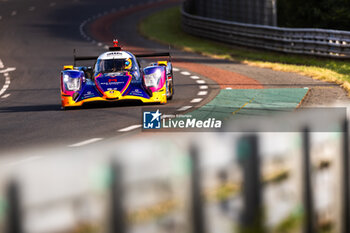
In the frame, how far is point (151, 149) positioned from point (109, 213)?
0.45 metres

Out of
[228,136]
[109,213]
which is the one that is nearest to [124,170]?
[109,213]

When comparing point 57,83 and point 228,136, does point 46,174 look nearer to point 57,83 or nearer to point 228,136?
point 228,136

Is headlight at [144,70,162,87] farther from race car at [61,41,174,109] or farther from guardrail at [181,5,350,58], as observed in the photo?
guardrail at [181,5,350,58]

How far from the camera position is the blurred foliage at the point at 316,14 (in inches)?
1415

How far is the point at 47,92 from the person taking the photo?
2184 centimetres

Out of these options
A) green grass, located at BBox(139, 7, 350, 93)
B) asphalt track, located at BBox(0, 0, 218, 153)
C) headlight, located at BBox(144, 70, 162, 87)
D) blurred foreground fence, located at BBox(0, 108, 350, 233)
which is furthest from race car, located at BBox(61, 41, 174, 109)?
blurred foreground fence, located at BBox(0, 108, 350, 233)

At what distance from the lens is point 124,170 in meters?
4.14

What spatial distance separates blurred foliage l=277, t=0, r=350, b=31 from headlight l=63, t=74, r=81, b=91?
20837 millimetres

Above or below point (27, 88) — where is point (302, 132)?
above

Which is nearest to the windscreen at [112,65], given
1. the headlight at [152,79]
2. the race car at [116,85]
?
the race car at [116,85]

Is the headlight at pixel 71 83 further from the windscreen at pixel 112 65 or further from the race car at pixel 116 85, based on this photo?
the windscreen at pixel 112 65

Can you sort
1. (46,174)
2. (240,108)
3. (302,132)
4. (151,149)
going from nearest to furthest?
1. (46,174)
2. (151,149)
3. (302,132)
4. (240,108)

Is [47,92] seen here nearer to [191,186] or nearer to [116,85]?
[116,85]

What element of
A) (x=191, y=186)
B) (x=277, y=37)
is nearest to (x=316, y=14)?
(x=277, y=37)
